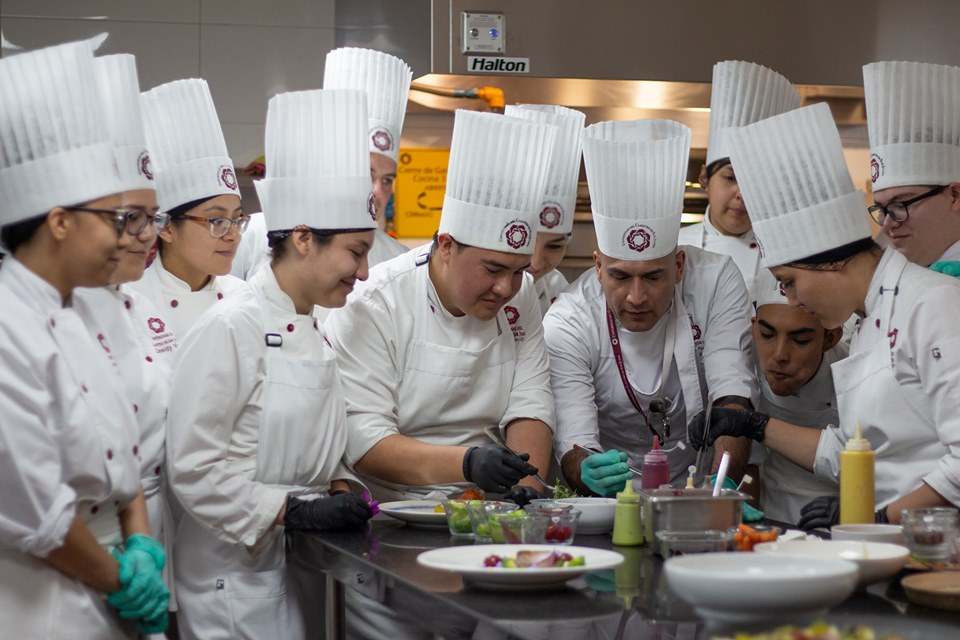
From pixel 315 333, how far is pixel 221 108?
2562 mm

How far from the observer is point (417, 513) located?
250 centimetres

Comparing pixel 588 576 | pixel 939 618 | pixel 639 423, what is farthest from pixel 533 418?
pixel 939 618

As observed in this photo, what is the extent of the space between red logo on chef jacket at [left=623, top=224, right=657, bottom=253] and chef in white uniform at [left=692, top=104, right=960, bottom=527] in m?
0.49

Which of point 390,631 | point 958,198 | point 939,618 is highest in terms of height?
point 958,198

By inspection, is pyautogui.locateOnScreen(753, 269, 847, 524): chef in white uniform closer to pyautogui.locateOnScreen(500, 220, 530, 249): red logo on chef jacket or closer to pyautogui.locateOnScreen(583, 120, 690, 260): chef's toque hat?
pyautogui.locateOnScreen(583, 120, 690, 260): chef's toque hat

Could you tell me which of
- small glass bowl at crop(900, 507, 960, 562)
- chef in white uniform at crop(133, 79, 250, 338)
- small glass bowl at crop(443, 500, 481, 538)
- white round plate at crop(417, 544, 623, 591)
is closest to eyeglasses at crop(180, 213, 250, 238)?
chef in white uniform at crop(133, 79, 250, 338)

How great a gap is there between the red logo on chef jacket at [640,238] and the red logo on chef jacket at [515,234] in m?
0.38

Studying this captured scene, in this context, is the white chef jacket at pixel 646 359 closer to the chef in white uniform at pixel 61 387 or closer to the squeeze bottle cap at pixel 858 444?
the squeeze bottle cap at pixel 858 444

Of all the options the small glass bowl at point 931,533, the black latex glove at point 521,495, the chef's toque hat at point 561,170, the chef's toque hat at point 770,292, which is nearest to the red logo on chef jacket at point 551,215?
the chef's toque hat at point 561,170

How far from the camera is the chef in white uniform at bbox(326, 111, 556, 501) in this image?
292 centimetres

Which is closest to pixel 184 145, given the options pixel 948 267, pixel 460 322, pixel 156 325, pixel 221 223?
pixel 221 223

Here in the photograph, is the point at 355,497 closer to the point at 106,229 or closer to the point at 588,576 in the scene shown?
the point at 588,576

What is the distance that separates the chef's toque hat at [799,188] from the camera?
2.53 meters

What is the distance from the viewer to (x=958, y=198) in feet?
9.93
